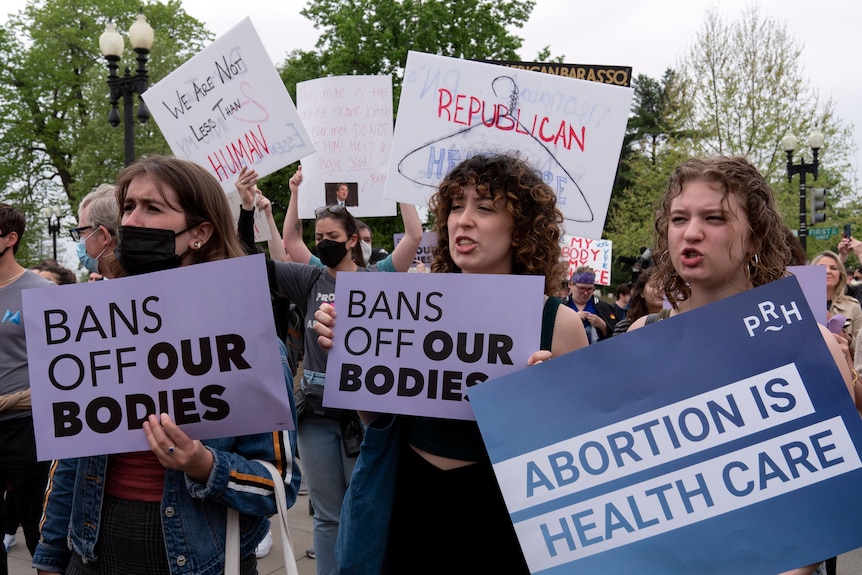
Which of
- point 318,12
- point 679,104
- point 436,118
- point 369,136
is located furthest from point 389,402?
point 318,12

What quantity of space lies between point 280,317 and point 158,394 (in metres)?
2.52

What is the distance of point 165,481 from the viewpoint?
6.70 feet

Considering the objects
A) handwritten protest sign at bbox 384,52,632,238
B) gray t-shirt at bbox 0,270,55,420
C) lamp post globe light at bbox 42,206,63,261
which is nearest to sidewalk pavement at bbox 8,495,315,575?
gray t-shirt at bbox 0,270,55,420

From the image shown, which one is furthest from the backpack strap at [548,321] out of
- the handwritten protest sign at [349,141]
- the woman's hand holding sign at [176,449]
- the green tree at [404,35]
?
the green tree at [404,35]

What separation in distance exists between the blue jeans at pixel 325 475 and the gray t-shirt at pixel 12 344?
5.58 ft

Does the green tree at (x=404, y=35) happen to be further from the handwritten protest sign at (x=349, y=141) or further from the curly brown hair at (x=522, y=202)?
the curly brown hair at (x=522, y=202)

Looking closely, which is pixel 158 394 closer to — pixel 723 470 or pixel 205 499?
pixel 205 499

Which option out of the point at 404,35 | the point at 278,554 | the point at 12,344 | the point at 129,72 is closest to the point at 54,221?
the point at 404,35

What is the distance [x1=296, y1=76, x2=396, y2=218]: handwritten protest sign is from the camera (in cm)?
576

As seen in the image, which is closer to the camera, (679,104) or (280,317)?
(280,317)

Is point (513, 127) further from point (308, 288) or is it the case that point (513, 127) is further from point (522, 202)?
point (522, 202)

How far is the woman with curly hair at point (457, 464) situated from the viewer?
6.97ft

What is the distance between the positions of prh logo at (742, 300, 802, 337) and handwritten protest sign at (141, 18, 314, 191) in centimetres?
343

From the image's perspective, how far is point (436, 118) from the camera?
423 cm
